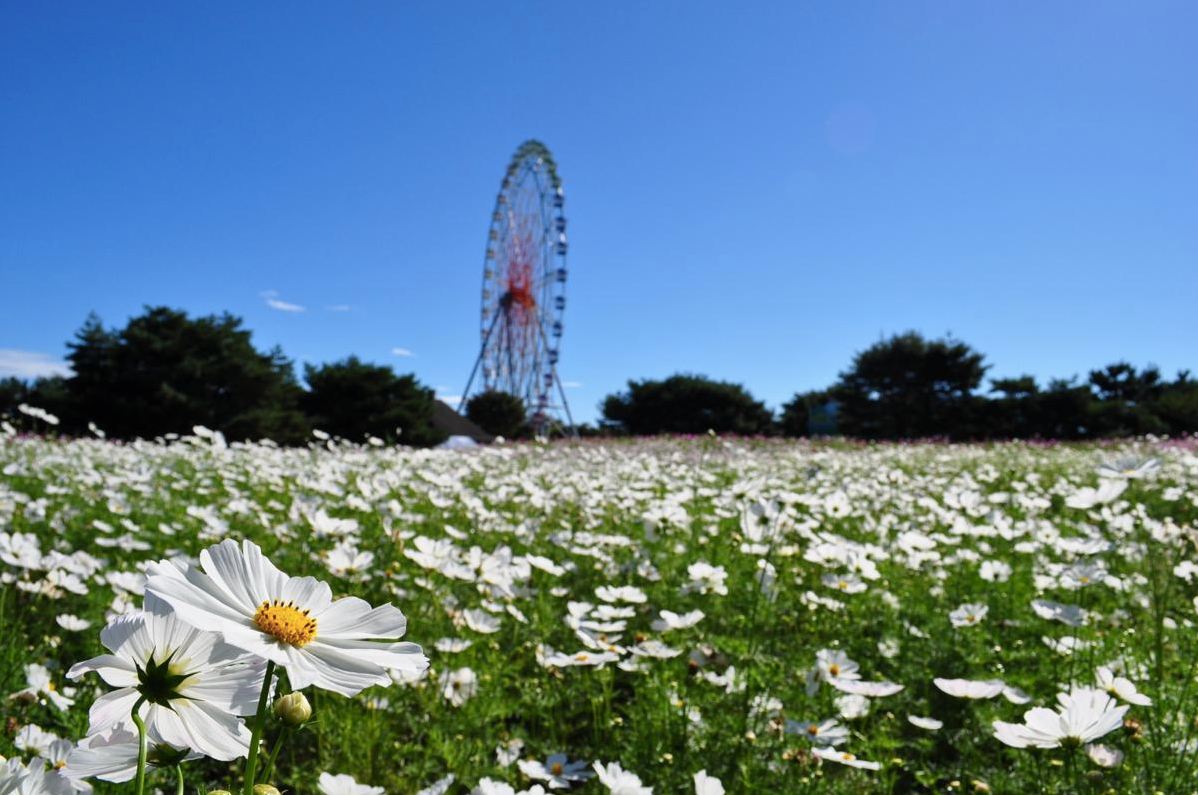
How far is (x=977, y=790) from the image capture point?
1.39 metres

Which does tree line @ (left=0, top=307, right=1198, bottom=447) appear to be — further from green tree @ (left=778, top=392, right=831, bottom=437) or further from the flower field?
the flower field

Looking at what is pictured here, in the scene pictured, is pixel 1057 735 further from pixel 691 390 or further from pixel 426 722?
pixel 691 390

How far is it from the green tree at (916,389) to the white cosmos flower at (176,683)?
951 inches

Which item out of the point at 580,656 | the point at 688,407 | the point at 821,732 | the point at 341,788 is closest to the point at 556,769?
the point at 580,656

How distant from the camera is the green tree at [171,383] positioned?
640 inches

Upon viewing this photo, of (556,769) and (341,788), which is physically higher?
(341,788)

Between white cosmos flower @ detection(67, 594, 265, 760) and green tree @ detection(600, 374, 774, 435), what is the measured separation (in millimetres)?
27792

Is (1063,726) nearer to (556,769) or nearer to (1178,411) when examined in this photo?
(556,769)

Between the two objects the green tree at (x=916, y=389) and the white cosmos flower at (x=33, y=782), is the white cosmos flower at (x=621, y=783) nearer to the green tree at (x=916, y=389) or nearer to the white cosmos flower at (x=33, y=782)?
the white cosmos flower at (x=33, y=782)

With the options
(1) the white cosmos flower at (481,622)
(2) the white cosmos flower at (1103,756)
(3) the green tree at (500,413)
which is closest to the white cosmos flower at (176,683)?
(2) the white cosmos flower at (1103,756)

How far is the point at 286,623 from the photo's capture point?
49cm

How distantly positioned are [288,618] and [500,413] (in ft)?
61.0

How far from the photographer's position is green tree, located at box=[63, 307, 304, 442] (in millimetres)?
16250

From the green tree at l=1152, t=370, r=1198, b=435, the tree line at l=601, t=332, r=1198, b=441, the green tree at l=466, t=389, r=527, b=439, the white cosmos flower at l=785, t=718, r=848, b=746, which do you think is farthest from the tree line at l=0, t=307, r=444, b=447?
the green tree at l=1152, t=370, r=1198, b=435
